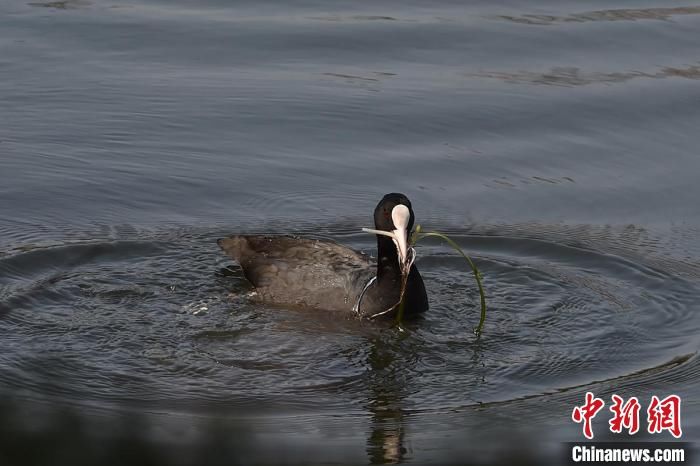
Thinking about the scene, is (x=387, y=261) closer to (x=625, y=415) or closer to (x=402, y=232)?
(x=402, y=232)

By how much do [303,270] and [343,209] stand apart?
1489 millimetres

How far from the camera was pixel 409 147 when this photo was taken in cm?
1032

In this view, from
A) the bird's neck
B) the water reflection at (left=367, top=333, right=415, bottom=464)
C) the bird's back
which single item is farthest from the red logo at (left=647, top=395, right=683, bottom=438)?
the bird's back

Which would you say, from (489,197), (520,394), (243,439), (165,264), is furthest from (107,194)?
(243,439)

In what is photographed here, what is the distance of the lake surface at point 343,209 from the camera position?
600 cm

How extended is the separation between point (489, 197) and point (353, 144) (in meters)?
1.44

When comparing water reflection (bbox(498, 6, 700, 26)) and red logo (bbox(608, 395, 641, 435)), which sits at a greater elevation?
water reflection (bbox(498, 6, 700, 26))

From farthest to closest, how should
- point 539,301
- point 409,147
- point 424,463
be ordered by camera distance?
point 409,147, point 539,301, point 424,463

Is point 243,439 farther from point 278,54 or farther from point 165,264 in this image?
point 278,54

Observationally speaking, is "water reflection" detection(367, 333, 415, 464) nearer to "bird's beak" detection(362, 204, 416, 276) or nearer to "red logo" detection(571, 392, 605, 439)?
"bird's beak" detection(362, 204, 416, 276)

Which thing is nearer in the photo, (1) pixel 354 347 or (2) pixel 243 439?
(2) pixel 243 439

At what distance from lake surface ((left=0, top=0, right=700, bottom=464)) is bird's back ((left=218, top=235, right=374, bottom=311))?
0.15 metres

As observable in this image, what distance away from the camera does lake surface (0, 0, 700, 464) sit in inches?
236

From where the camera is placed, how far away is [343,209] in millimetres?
9281
